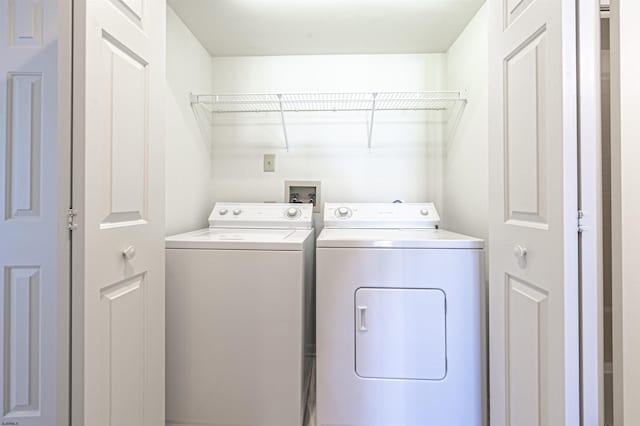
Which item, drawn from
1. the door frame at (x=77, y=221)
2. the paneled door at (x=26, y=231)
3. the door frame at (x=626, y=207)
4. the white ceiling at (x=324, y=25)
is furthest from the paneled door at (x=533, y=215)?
the paneled door at (x=26, y=231)

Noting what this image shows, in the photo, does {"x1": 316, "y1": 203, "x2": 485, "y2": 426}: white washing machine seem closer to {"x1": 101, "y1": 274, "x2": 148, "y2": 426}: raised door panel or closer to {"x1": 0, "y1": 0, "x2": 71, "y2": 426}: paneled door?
{"x1": 101, "y1": 274, "x2": 148, "y2": 426}: raised door panel

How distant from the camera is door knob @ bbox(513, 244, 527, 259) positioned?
975 millimetres

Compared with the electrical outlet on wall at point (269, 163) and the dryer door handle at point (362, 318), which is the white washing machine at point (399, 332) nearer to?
the dryer door handle at point (362, 318)

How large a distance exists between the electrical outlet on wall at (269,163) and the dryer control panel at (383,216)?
576 mm

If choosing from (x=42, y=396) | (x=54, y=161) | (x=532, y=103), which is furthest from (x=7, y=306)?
(x=532, y=103)

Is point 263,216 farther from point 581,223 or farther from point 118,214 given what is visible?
point 581,223

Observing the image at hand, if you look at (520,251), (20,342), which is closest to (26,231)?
(20,342)

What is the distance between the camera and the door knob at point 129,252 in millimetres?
966

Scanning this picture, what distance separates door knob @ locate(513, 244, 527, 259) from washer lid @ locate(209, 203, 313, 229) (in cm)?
123

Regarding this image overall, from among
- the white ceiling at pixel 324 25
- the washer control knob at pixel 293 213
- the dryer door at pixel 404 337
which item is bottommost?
the dryer door at pixel 404 337

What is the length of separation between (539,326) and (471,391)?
61 centimetres

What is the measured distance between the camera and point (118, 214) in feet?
3.11

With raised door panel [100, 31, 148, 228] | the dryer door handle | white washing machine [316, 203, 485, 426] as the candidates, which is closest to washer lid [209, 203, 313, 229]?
white washing machine [316, 203, 485, 426]

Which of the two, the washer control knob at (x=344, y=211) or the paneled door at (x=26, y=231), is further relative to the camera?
the washer control knob at (x=344, y=211)
